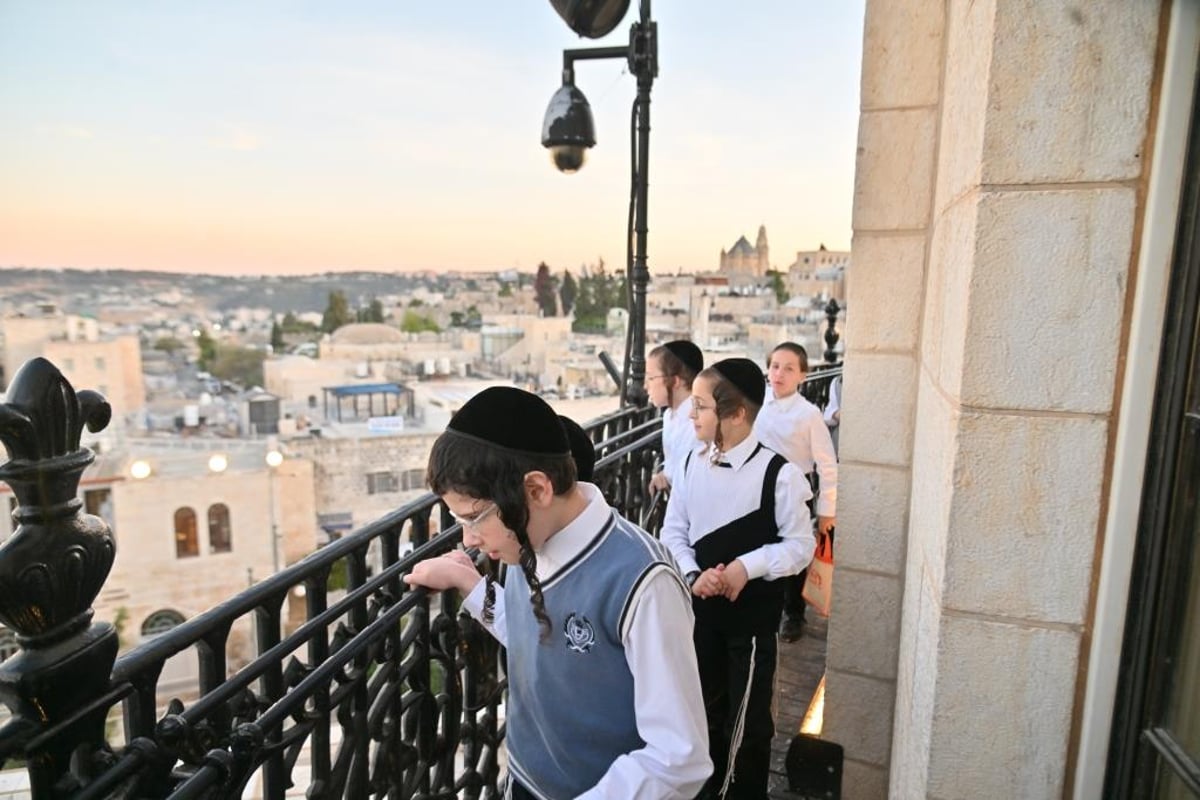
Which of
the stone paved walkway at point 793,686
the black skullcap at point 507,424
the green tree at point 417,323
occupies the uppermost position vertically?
the black skullcap at point 507,424

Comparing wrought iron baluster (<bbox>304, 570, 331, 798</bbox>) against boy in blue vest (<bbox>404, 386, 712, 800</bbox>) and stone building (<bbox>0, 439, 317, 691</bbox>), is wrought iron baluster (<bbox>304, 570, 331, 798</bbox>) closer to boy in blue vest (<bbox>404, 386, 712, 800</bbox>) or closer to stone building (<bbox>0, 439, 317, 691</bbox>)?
boy in blue vest (<bbox>404, 386, 712, 800</bbox>)

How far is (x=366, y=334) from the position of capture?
70.8 metres

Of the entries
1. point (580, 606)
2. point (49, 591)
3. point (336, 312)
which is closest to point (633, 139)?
point (580, 606)

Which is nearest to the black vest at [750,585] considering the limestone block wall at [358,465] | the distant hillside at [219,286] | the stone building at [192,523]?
Answer: the stone building at [192,523]

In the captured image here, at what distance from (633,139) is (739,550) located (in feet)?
13.0

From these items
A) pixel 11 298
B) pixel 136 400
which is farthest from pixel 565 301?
pixel 11 298

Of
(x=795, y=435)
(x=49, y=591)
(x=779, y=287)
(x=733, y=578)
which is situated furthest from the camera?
(x=779, y=287)

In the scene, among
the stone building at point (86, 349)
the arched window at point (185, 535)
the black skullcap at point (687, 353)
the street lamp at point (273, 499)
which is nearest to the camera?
the black skullcap at point (687, 353)

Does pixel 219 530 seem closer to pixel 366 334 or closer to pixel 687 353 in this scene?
pixel 366 334

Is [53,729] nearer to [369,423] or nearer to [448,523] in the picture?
[448,523]

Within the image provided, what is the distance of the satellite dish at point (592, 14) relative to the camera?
450 centimetres

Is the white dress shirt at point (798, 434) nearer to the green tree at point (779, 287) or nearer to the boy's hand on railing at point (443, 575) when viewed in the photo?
the boy's hand on railing at point (443, 575)

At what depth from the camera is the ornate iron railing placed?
111 cm

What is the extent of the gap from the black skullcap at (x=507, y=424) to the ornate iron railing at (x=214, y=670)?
55cm
